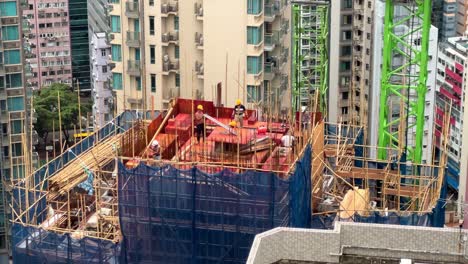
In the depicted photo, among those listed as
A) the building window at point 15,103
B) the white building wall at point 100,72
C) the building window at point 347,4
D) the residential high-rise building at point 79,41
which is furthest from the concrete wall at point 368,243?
the residential high-rise building at point 79,41

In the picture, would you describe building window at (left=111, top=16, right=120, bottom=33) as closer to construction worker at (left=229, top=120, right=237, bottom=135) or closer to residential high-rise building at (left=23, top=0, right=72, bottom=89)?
construction worker at (left=229, top=120, right=237, bottom=135)

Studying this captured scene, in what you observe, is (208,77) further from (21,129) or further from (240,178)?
(240,178)

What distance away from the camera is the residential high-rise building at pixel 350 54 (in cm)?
7656

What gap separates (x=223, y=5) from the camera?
2152 inches

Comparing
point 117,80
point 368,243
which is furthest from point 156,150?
point 117,80

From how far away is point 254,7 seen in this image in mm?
54531

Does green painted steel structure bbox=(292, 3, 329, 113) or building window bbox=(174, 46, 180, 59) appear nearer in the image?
building window bbox=(174, 46, 180, 59)

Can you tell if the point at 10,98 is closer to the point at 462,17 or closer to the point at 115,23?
the point at 115,23

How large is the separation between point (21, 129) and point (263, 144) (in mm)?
26736

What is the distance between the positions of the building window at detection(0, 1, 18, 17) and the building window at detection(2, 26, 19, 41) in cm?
78

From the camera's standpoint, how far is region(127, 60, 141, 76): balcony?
192 ft

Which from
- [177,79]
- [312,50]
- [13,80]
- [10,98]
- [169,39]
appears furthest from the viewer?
[312,50]

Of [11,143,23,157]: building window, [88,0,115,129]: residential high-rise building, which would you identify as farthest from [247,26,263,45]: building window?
[88,0,115,129]: residential high-rise building

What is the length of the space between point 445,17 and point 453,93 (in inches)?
591
